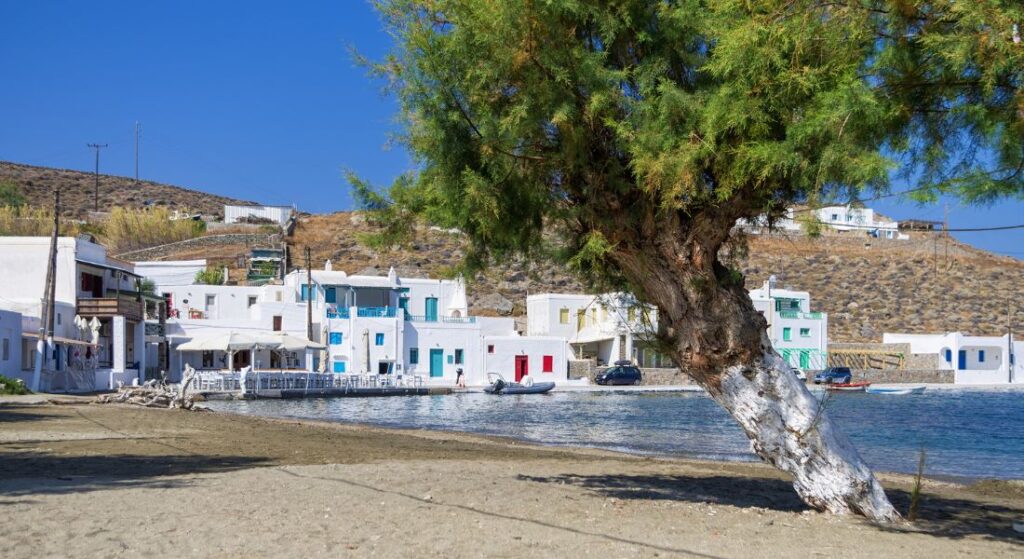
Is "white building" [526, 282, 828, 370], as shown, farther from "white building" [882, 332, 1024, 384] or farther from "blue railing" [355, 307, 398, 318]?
"blue railing" [355, 307, 398, 318]

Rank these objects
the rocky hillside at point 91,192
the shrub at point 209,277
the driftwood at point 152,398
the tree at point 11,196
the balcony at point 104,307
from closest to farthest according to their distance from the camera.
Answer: the driftwood at point 152,398 < the balcony at point 104,307 < the shrub at point 209,277 < the tree at point 11,196 < the rocky hillside at point 91,192

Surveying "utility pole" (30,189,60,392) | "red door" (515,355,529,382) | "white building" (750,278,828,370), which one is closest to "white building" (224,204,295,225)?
"red door" (515,355,529,382)

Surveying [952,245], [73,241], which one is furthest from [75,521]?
[952,245]

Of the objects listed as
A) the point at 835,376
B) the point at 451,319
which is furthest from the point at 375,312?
the point at 835,376

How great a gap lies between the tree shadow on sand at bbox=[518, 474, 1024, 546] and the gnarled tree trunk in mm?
591

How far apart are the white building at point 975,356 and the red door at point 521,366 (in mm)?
32527

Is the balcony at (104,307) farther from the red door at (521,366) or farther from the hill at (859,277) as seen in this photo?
the hill at (859,277)

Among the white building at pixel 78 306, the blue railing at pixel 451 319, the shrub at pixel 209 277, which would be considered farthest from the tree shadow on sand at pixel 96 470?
the shrub at pixel 209 277

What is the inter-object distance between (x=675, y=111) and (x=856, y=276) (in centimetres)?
9144

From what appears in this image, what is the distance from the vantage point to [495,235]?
33.4 ft

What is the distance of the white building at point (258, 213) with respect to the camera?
97.9 m

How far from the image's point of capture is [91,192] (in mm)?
107625

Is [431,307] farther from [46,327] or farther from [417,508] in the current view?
[417,508]

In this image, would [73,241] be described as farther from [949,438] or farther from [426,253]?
[426,253]
